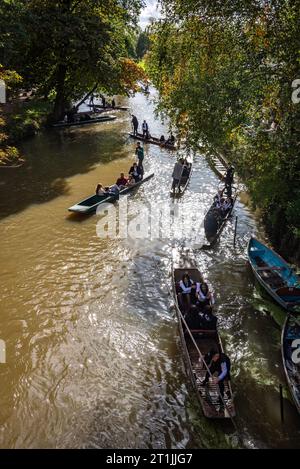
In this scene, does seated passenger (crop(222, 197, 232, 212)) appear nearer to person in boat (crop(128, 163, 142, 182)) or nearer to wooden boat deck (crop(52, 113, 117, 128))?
person in boat (crop(128, 163, 142, 182))

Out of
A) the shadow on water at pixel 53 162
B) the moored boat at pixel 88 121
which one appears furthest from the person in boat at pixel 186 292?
the moored boat at pixel 88 121

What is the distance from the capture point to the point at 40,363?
10.8 metres

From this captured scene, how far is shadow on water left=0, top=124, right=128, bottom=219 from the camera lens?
21.2 m

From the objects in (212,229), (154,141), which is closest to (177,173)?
(212,229)

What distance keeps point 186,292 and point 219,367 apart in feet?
11.5

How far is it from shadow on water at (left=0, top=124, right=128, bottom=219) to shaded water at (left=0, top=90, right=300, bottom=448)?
28cm

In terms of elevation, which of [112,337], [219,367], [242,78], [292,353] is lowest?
[112,337]

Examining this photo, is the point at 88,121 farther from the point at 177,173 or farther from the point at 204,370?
the point at 204,370

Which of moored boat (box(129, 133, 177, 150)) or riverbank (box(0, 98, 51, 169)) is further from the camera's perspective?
moored boat (box(129, 133, 177, 150))

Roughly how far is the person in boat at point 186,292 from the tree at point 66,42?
20.3 metres

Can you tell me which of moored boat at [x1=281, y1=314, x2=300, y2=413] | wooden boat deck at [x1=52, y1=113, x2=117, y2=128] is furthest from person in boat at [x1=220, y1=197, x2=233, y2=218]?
wooden boat deck at [x1=52, y1=113, x2=117, y2=128]

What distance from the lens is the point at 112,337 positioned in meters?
11.9

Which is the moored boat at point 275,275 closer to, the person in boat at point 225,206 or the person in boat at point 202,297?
the person in boat at point 202,297

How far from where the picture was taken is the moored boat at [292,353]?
9.52 meters
